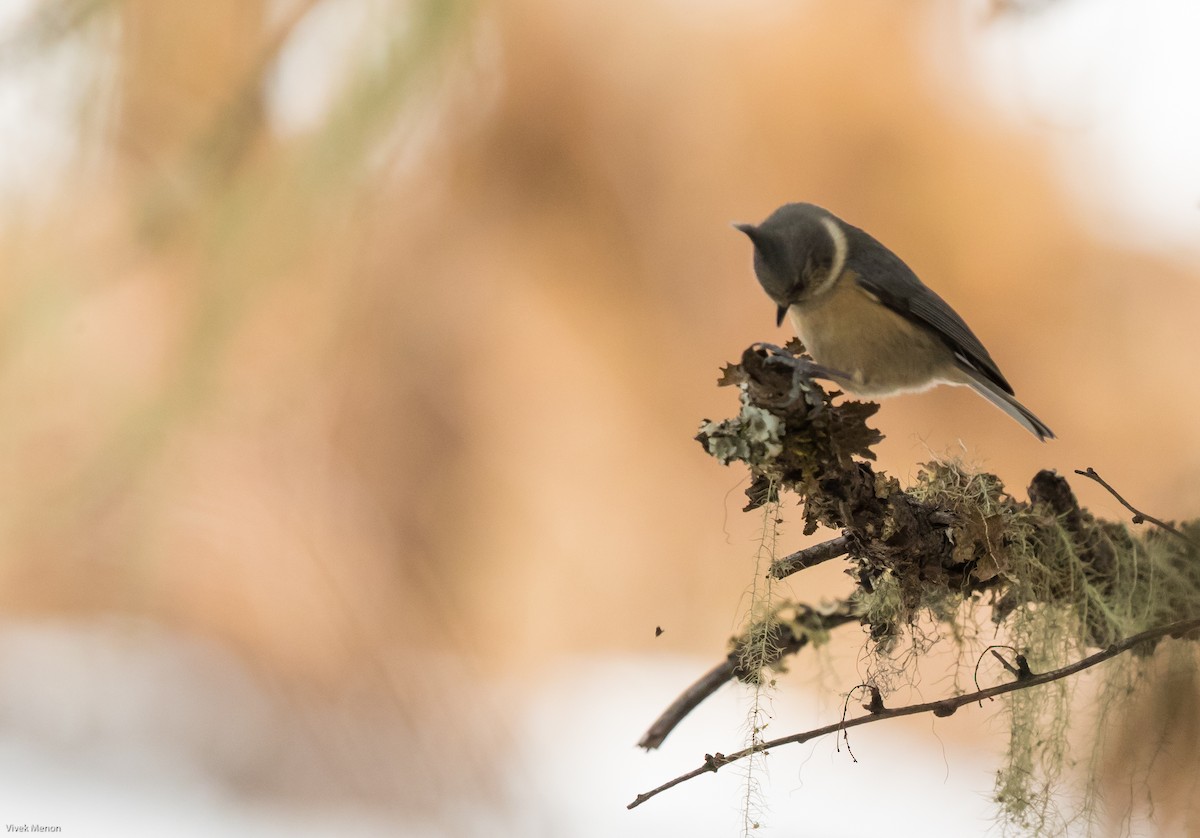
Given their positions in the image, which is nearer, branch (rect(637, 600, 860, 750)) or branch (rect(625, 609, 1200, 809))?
branch (rect(625, 609, 1200, 809))

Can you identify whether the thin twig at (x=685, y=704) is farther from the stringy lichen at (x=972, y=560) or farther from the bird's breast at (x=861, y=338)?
the bird's breast at (x=861, y=338)

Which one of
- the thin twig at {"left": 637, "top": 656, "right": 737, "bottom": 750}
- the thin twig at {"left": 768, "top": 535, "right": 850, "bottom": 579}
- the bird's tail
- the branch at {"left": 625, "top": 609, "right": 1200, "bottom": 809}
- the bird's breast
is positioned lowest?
the branch at {"left": 625, "top": 609, "right": 1200, "bottom": 809}

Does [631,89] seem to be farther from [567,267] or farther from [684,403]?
[684,403]

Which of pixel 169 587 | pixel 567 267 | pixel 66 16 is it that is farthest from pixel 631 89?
pixel 169 587

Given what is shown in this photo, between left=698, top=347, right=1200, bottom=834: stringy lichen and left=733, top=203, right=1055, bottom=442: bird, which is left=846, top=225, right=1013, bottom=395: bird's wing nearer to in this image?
left=733, top=203, right=1055, bottom=442: bird

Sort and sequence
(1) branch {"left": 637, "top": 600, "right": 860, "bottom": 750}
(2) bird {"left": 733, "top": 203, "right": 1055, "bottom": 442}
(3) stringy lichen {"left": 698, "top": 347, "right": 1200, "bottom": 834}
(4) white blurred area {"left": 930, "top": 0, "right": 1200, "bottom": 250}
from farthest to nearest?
(4) white blurred area {"left": 930, "top": 0, "right": 1200, "bottom": 250} → (2) bird {"left": 733, "top": 203, "right": 1055, "bottom": 442} → (1) branch {"left": 637, "top": 600, "right": 860, "bottom": 750} → (3) stringy lichen {"left": 698, "top": 347, "right": 1200, "bottom": 834}

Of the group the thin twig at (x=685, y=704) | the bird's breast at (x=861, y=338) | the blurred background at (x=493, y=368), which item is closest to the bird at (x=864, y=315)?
the bird's breast at (x=861, y=338)

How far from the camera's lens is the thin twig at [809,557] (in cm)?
77

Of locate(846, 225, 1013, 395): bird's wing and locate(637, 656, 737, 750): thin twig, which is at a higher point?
locate(846, 225, 1013, 395): bird's wing

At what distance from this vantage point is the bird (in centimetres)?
103

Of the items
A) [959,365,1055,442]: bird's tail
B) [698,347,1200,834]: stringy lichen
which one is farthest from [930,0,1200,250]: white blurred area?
[698,347,1200,834]: stringy lichen

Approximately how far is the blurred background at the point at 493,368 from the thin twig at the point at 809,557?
0.99 m

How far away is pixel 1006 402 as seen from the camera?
3.80 feet

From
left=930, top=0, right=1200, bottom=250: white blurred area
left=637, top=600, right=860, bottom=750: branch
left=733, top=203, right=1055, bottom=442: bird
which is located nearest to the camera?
left=637, top=600, right=860, bottom=750: branch
